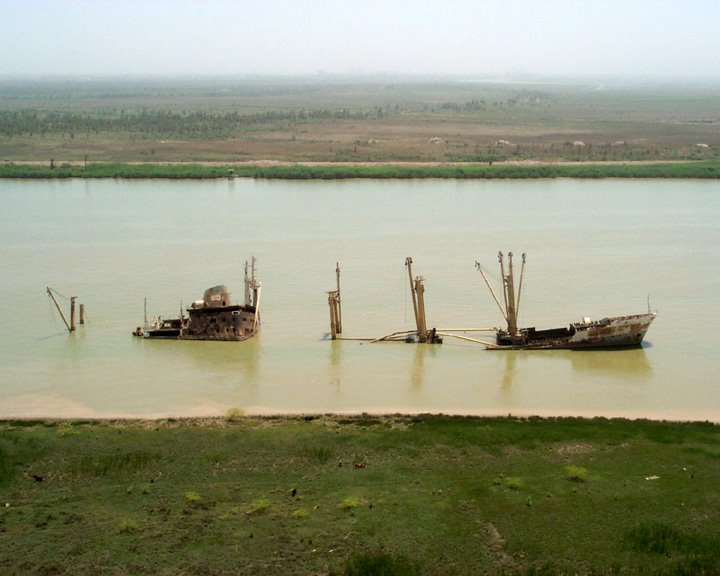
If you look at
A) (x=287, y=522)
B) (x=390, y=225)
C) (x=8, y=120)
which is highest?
(x=8, y=120)

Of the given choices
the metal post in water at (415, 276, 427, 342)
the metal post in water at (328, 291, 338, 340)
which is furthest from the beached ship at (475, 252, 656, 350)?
the metal post in water at (328, 291, 338, 340)

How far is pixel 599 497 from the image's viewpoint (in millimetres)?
12750

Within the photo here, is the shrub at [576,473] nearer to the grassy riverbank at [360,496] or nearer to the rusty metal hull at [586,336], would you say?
the grassy riverbank at [360,496]

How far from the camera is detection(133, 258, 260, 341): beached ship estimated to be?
2047cm

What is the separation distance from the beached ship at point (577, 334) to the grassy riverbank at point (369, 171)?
2309 centimetres

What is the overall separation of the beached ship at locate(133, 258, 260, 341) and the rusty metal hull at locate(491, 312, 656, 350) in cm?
488

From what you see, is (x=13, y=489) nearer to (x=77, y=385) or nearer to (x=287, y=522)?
(x=287, y=522)

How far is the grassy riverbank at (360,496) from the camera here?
1150 centimetres

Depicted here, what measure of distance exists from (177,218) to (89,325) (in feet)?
39.7

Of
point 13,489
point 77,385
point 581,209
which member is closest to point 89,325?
point 77,385

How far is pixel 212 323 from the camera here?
67.6 ft

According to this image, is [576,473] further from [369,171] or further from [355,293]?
[369,171]

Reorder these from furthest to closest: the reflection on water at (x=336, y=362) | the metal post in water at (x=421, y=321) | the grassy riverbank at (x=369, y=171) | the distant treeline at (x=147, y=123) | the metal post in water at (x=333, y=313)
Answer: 1. the distant treeline at (x=147, y=123)
2. the grassy riverbank at (x=369, y=171)
3. the metal post in water at (x=333, y=313)
4. the metal post in water at (x=421, y=321)
5. the reflection on water at (x=336, y=362)

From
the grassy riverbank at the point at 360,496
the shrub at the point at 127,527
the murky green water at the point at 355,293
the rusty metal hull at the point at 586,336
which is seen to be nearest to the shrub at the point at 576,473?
the grassy riverbank at the point at 360,496
